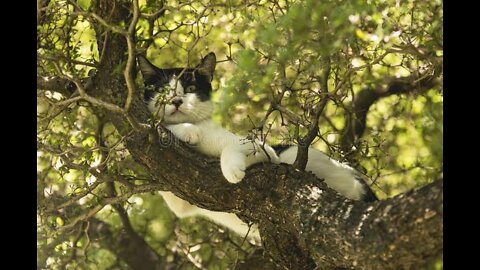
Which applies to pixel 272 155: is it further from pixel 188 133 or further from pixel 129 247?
pixel 129 247

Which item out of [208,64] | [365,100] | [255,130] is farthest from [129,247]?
[255,130]

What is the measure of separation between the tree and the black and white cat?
10cm

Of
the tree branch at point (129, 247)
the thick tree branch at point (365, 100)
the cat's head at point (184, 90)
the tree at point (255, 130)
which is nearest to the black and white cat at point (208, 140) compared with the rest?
the cat's head at point (184, 90)

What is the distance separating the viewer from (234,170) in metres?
3.61

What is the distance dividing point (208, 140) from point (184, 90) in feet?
1.47

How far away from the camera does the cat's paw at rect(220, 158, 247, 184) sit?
3.61 meters

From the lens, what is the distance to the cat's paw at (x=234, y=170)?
3.61 meters

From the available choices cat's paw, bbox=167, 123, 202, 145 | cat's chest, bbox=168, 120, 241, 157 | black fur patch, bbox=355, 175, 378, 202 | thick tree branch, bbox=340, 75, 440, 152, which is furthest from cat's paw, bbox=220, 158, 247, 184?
thick tree branch, bbox=340, 75, 440, 152

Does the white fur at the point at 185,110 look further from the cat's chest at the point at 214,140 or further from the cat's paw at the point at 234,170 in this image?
the cat's paw at the point at 234,170

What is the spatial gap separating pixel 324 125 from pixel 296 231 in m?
1.80

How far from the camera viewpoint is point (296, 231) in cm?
343

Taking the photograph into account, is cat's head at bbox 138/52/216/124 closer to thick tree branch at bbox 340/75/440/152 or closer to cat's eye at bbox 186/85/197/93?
cat's eye at bbox 186/85/197/93
